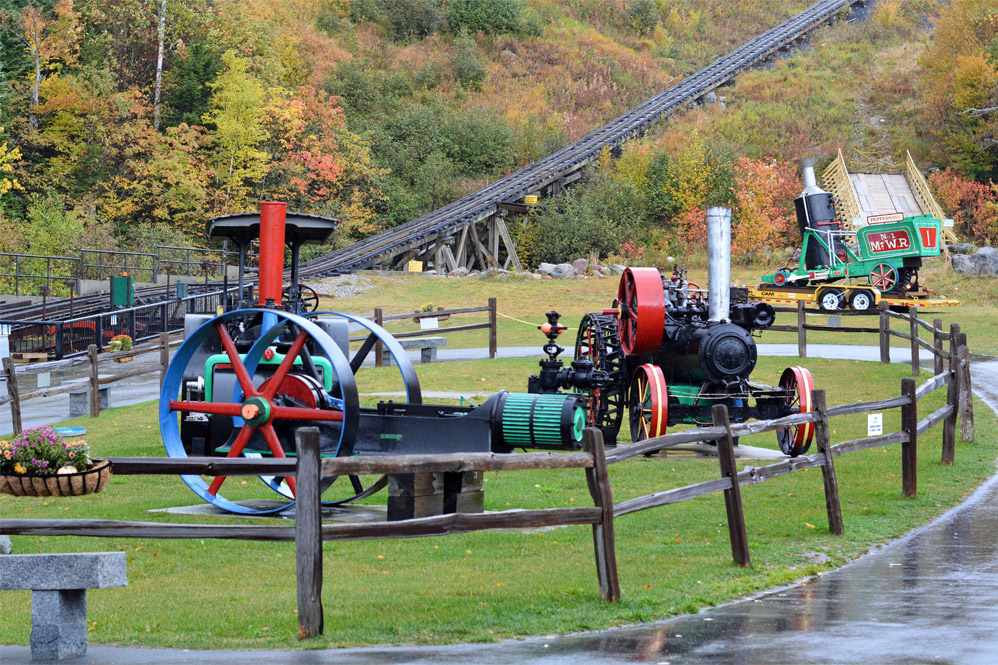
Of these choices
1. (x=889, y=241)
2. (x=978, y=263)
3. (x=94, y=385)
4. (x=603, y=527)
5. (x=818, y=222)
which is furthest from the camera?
(x=978, y=263)

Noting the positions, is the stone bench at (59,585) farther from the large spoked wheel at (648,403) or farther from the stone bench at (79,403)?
the stone bench at (79,403)

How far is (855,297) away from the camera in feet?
99.8

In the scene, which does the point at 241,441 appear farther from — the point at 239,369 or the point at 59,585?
the point at 59,585

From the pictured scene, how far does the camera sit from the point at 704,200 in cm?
4497

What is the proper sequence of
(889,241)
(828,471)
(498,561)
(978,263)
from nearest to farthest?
(498,561)
(828,471)
(889,241)
(978,263)

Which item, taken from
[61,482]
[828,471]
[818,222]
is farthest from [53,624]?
[818,222]

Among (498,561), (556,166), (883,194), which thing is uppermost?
(556,166)

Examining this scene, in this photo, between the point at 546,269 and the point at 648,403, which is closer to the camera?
the point at 648,403

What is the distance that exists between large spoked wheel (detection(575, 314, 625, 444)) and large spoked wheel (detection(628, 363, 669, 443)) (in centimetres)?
25

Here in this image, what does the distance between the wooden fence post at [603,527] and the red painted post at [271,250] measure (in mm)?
5594

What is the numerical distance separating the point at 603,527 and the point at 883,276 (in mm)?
→ 25256

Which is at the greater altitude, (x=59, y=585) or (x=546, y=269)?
(x=546, y=269)

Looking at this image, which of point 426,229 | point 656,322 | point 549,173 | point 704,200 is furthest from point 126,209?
point 656,322

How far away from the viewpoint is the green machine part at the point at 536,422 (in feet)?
35.1
